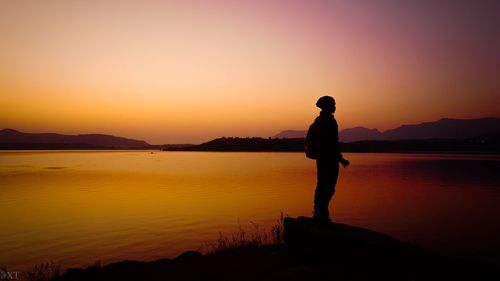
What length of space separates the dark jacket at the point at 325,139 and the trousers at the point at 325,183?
176mm

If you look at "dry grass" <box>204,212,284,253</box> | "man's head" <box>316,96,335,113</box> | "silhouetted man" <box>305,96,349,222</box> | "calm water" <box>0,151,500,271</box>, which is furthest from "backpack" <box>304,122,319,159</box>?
"calm water" <box>0,151,500,271</box>

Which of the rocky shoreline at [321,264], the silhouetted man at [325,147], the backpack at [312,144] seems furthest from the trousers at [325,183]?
the rocky shoreline at [321,264]

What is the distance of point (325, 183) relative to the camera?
10.8 metres

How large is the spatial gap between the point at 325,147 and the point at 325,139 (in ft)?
0.75

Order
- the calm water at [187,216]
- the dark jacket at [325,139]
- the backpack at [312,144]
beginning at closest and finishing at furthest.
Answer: the dark jacket at [325,139] < the backpack at [312,144] < the calm water at [187,216]

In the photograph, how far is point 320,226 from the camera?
1092cm

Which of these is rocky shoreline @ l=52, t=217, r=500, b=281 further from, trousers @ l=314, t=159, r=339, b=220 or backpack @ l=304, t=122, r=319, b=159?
backpack @ l=304, t=122, r=319, b=159

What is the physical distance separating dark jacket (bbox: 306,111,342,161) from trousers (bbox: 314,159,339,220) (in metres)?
0.18

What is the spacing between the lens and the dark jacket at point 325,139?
1056cm

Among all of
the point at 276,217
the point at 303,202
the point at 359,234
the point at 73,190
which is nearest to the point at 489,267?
the point at 359,234

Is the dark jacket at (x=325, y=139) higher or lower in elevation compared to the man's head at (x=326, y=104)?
lower

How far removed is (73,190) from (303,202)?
78.0 feet

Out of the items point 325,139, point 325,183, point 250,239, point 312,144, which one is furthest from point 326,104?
point 250,239

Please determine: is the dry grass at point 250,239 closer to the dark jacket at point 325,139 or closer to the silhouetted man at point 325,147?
the silhouetted man at point 325,147
